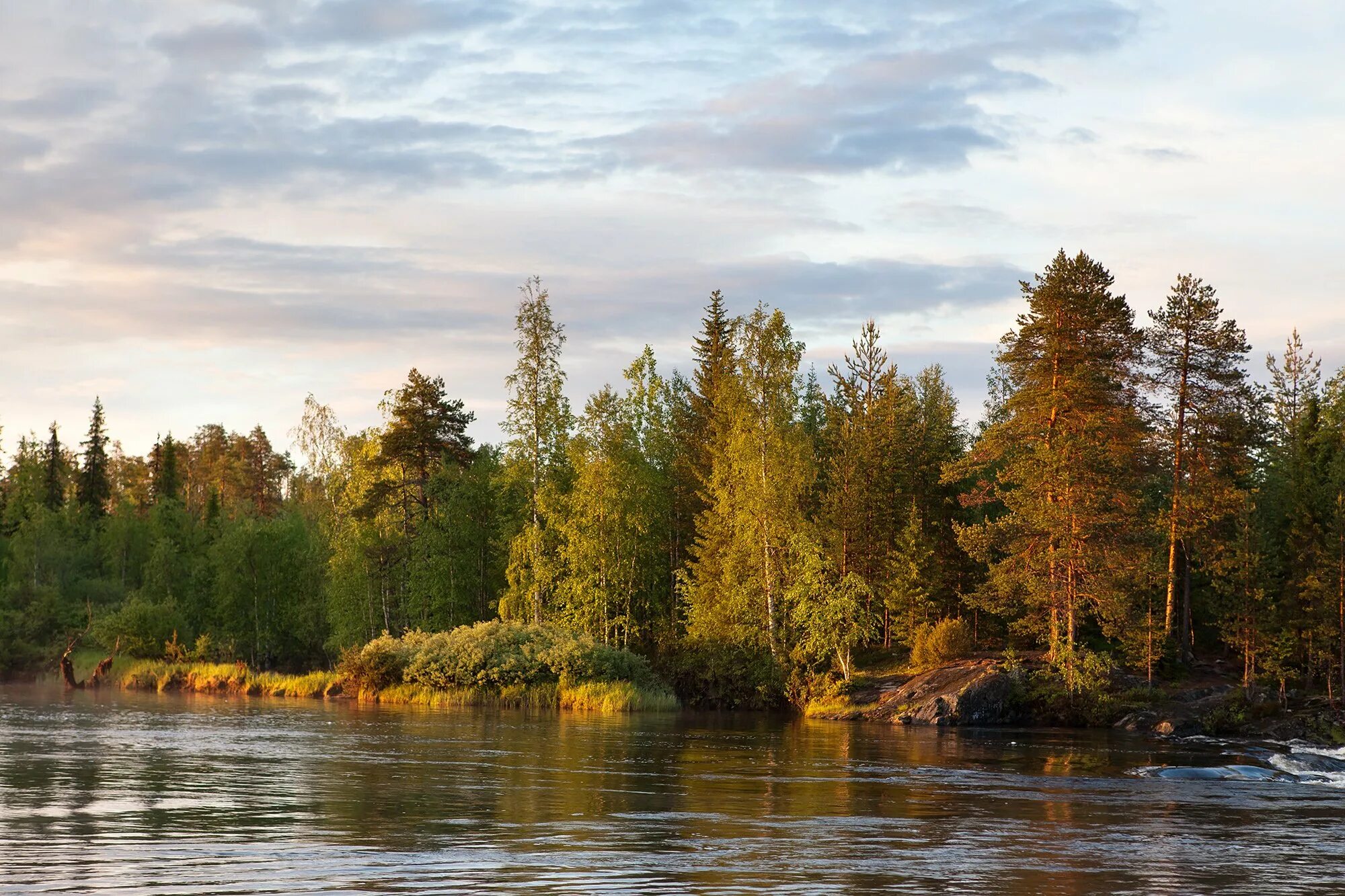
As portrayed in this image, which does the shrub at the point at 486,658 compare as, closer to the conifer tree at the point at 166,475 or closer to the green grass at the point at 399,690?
the green grass at the point at 399,690

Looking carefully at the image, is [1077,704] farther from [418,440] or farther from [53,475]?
[53,475]

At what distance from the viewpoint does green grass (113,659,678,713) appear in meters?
54.1

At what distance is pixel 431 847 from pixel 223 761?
1399cm

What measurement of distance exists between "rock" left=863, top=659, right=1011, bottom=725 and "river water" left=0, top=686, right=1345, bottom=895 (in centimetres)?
728

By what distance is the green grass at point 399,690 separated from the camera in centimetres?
5406

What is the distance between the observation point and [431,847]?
18.2 metres

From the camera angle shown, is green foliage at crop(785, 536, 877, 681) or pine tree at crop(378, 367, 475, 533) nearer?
green foliage at crop(785, 536, 877, 681)

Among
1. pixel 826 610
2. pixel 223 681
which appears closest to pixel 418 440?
pixel 223 681

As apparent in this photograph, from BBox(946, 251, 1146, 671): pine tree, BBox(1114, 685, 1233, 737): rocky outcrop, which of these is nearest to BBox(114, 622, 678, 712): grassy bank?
BBox(946, 251, 1146, 671): pine tree

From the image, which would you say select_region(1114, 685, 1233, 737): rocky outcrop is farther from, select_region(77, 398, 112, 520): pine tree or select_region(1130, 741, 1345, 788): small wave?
select_region(77, 398, 112, 520): pine tree

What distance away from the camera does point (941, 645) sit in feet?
173

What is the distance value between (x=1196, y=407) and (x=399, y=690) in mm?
37505

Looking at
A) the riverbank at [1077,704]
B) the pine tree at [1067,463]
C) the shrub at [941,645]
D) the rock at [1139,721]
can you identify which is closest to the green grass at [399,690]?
the riverbank at [1077,704]

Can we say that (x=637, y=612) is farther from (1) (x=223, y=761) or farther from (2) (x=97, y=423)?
(2) (x=97, y=423)
